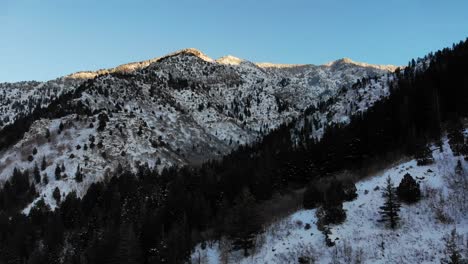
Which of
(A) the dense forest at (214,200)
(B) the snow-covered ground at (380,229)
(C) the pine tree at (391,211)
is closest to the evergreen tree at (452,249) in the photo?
(B) the snow-covered ground at (380,229)

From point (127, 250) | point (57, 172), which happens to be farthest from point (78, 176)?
point (127, 250)

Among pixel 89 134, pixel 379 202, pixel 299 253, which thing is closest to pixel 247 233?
pixel 299 253

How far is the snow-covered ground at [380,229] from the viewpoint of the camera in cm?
3897

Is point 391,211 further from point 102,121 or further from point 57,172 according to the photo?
point 102,121

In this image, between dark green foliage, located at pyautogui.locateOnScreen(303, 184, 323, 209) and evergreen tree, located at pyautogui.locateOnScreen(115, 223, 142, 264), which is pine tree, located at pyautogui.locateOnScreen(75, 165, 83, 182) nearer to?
evergreen tree, located at pyautogui.locateOnScreen(115, 223, 142, 264)

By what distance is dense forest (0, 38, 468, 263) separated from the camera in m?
57.8

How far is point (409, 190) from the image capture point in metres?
46.3

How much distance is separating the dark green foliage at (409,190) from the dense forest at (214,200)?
6.80 meters

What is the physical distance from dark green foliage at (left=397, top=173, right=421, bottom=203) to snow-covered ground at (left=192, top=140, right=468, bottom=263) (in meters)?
0.67

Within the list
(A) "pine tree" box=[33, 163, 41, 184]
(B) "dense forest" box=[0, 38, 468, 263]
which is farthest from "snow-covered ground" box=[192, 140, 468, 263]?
(A) "pine tree" box=[33, 163, 41, 184]

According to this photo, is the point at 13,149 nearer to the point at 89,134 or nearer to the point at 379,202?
the point at 89,134

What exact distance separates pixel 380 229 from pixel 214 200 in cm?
4616

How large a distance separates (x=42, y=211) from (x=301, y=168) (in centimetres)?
7054

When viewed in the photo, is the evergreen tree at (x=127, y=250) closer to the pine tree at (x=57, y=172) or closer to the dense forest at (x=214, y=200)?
the dense forest at (x=214, y=200)
